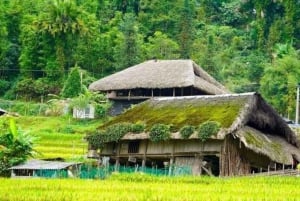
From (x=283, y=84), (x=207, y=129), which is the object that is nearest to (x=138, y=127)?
(x=207, y=129)

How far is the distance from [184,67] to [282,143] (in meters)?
14.3

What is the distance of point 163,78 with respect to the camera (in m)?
41.2

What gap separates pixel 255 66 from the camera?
5453cm

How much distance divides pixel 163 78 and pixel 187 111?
1388cm

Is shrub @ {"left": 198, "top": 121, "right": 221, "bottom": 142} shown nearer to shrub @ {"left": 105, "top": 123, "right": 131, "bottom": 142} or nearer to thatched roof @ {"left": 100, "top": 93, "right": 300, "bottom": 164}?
thatched roof @ {"left": 100, "top": 93, "right": 300, "bottom": 164}

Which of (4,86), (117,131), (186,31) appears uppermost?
(186,31)

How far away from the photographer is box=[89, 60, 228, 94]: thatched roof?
40188mm

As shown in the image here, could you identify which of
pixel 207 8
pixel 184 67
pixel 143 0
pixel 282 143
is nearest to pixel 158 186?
pixel 282 143

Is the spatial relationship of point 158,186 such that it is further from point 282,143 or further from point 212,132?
point 282,143

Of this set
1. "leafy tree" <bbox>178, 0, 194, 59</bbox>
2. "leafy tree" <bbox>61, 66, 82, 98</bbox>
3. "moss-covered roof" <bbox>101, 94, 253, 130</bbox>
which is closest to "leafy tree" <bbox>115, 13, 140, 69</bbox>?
"leafy tree" <bbox>61, 66, 82, 98</bbox>

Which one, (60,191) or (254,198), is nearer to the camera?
(254,198)

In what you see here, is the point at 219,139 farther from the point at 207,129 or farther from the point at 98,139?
the point at 98,139

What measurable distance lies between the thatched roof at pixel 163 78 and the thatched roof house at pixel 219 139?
11.0 m

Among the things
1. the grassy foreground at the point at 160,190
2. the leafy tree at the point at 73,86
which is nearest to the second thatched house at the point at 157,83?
the leafy tree at the point at 73,86
